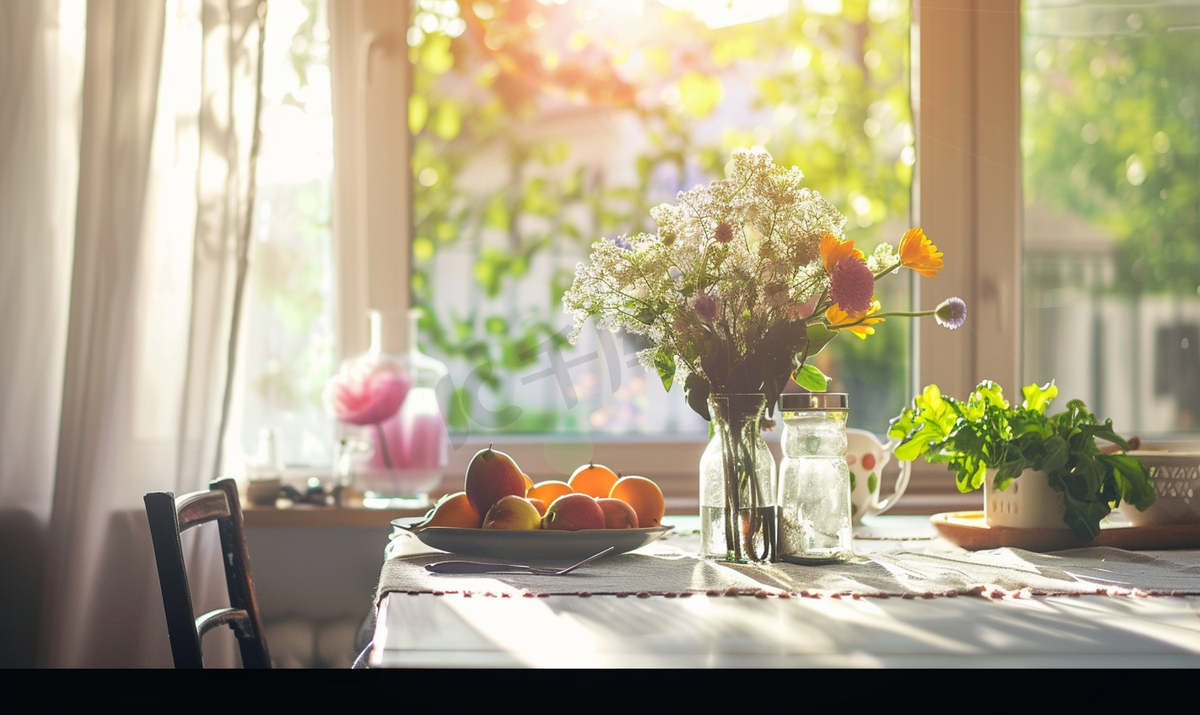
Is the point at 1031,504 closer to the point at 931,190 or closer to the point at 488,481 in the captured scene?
the point at 488,481

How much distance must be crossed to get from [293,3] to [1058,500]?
1.56m

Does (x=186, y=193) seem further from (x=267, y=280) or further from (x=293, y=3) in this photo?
(x=293, y=3)

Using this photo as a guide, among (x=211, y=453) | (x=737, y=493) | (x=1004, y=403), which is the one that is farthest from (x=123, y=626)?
(x=1004, y=403)

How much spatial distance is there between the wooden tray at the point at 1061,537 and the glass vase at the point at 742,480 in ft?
0.95

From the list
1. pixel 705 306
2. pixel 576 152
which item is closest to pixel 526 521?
pixel 705 306

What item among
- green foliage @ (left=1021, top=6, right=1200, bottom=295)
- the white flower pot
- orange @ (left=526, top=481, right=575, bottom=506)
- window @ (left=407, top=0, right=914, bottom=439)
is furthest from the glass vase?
green foliage @ (left=1021, top=6, right=1200, bottom=295)

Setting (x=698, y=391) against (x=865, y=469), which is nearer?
(x=698, y=391)

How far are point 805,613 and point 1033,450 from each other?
1.60 feet

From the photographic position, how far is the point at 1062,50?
209 cm

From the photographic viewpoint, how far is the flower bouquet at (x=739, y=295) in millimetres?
1021

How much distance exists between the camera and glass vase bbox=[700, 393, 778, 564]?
103 centimetres

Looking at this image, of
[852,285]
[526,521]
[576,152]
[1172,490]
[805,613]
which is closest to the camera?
[805,613]

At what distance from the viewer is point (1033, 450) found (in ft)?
3.78

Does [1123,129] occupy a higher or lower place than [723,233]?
higher
